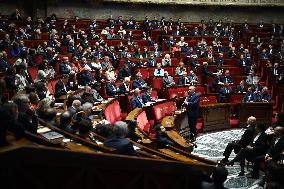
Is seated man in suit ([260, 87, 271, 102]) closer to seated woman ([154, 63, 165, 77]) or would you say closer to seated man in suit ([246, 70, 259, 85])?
seated man in suit ([246, 70, 259, 85])

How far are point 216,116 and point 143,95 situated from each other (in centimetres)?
180

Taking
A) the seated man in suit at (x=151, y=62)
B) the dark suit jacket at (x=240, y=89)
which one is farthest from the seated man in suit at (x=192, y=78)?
the seated man in suit at (x=151, y=62)

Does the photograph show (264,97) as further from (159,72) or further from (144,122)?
(144,122)

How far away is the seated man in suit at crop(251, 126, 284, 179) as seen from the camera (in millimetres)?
5713

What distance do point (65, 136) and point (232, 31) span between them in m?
12.9

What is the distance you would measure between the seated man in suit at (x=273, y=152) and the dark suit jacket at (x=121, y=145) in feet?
8.94

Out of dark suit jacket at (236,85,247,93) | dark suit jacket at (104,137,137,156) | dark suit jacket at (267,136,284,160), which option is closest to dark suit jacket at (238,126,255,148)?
dark suit jacket at (267,136,284,160)

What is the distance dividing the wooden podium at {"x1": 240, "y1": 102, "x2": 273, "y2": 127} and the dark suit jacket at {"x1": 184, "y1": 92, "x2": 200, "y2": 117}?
1991 millimetres

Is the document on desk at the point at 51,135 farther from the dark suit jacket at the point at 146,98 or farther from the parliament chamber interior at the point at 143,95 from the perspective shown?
the dark suit jacket at the point at 146,98

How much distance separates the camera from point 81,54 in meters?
11.0

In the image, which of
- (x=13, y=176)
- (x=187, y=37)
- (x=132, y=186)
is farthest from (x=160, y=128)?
(x=187, y=37)

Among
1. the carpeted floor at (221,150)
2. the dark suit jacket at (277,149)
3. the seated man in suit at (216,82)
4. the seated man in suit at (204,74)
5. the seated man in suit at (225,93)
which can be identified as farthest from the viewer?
the seated man in suit at (204,74)

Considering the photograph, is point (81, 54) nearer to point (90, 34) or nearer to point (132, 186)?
point (90, 34)

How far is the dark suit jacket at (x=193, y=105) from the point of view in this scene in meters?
8.22
